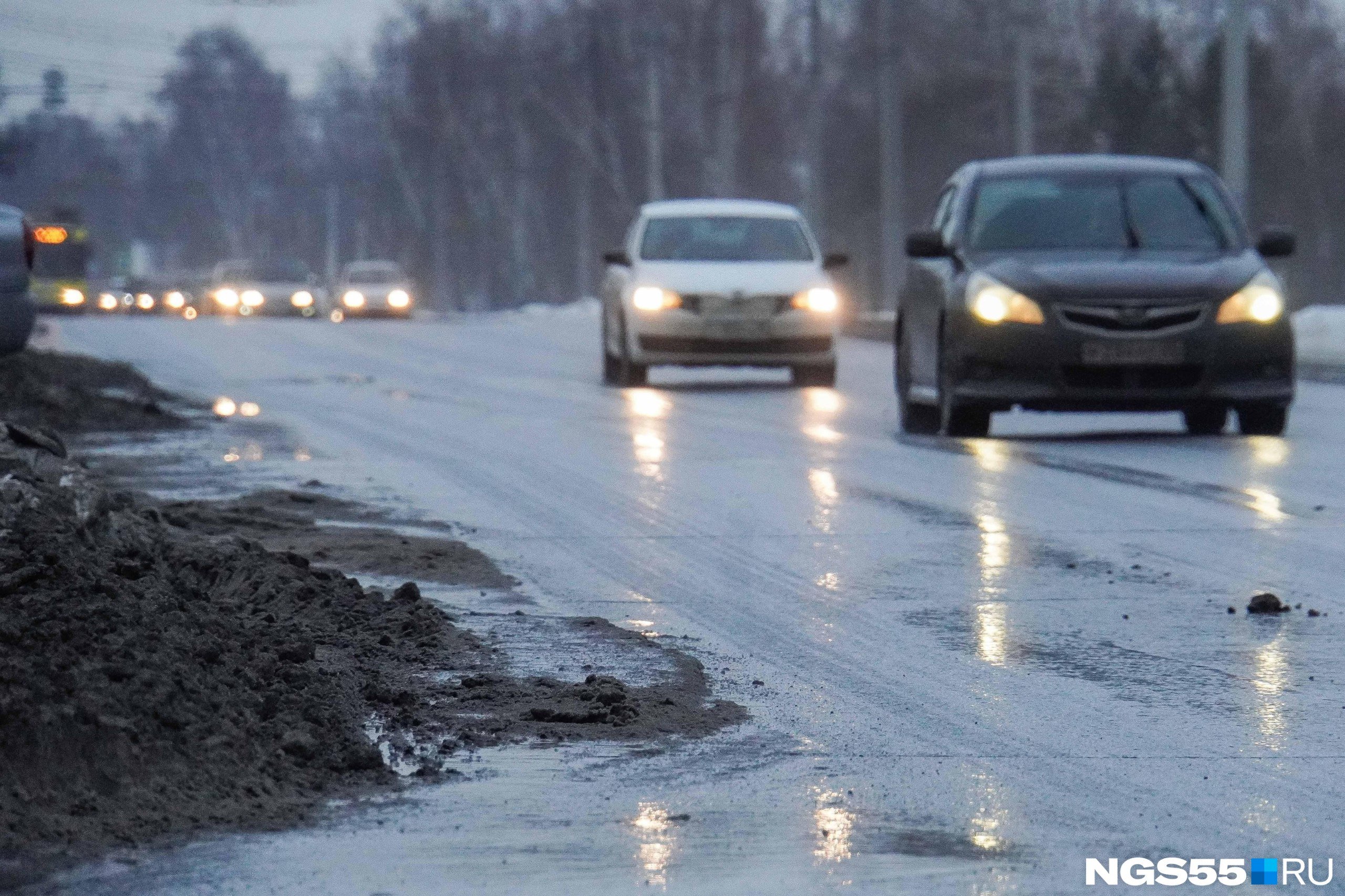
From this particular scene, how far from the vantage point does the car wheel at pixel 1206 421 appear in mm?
15789

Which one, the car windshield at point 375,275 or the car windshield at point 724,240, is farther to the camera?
the car windshield at point 375,275

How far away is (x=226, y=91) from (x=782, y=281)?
11789 cm

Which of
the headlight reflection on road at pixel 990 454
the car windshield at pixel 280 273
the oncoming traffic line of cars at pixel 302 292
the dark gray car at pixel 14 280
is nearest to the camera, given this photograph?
the headlight reflection on road at pixel 990 454

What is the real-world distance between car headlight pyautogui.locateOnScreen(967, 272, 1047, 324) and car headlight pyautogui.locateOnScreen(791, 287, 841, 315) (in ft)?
24.7

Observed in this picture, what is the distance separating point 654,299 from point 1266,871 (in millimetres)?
17916

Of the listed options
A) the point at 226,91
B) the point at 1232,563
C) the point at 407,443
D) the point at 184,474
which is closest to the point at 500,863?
the point at 1232,563

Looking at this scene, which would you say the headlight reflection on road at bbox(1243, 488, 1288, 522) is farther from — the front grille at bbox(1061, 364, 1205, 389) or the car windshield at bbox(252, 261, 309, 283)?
the car windshield at bbox(252, 261, 309, 283)

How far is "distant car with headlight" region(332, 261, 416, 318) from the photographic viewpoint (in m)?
59.1

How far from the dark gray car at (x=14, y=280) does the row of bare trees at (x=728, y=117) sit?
37.8 metres

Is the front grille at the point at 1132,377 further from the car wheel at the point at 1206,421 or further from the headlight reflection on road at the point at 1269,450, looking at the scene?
the car wheel at the point at 1206,421

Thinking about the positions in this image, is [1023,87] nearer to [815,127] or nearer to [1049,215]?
[815,127]

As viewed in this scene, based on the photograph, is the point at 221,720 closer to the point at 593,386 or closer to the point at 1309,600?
the point at 1309,600

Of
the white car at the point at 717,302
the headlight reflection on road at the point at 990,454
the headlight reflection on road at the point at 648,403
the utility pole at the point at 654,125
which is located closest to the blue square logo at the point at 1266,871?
the headlight reflection on road at the point at 990,454

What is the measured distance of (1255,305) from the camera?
15031mm
